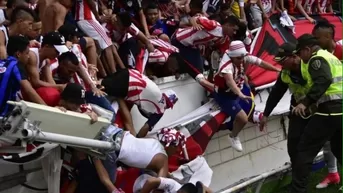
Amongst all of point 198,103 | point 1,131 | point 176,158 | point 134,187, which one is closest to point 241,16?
point 198,103

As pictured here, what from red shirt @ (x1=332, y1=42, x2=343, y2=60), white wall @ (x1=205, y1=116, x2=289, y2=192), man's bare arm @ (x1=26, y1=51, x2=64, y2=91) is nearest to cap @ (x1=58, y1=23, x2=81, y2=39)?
man's bare arm @ (x1=26, y1=51, x2=64, y2=91)

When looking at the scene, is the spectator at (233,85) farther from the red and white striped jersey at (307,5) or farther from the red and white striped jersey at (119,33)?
the red and white striped jersey at (307,5)

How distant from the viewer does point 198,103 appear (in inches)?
311

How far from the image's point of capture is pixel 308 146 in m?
6.69

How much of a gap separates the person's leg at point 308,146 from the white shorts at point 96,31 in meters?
2.31

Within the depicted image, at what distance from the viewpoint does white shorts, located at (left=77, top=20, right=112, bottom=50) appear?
6906mm

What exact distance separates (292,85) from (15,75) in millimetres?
3443

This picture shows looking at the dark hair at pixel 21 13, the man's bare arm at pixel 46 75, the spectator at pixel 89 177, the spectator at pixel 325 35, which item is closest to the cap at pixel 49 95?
the man's bare arm at pixel 46 75

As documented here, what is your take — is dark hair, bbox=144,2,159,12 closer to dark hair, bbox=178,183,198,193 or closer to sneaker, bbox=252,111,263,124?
sneaker, bbox=252,111,263,124

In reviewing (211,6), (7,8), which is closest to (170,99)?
(7,8)

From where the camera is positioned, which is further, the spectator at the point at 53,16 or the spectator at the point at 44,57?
the spectator at the point at 53,16

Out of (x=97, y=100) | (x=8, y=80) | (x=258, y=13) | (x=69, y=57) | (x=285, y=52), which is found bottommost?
(x=258, y=13)

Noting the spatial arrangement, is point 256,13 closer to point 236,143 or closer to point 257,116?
point 257,116

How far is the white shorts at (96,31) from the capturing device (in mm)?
6906
